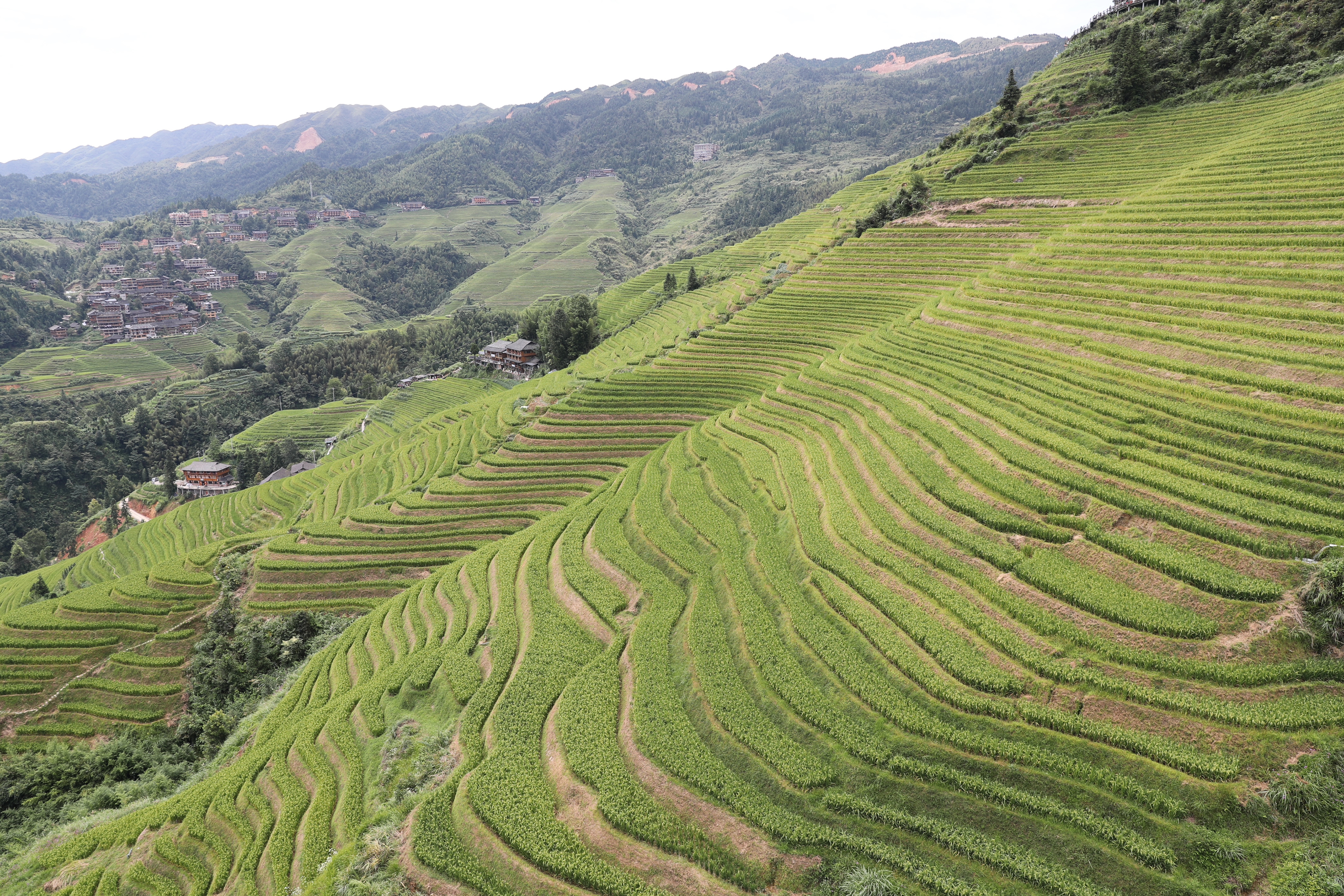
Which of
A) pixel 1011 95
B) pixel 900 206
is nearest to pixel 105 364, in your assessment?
pixel 900 206

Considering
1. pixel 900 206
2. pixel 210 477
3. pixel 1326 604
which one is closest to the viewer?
pixel 1326 604

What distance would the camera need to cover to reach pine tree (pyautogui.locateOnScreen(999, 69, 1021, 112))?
5516 cm

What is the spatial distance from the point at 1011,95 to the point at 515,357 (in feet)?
217

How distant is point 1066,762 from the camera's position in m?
11.5

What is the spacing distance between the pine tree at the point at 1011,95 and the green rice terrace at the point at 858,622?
22.2m

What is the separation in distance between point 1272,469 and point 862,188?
258 ft

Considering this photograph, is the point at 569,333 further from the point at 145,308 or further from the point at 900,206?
the point at 145,308

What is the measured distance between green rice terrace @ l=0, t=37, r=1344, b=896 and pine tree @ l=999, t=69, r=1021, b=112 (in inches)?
875

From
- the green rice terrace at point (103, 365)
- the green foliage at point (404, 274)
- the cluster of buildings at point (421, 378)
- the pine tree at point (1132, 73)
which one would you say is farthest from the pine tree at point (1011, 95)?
the green foliage at point (404, 274)

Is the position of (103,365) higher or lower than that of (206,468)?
higher

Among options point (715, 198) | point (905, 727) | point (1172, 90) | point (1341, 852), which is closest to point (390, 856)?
point (905, 727)

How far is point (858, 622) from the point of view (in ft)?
53.3

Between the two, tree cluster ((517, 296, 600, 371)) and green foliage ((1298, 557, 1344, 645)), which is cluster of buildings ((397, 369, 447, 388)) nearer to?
tree cluster ((517, 296, 600, 371))

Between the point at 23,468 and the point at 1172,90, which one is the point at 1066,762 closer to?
the point at 1172,90
